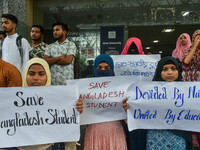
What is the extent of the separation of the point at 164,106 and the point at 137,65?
139cm

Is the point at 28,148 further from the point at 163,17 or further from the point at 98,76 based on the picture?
the point at 163,17

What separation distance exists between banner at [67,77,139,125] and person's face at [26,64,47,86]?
1.08 ft

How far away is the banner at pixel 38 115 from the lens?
2005mm

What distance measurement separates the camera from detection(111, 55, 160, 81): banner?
11.4 ft

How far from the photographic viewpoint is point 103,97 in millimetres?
2363

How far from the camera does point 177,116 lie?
2.17 m

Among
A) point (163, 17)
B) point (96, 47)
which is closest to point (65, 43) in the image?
point (96, 47)

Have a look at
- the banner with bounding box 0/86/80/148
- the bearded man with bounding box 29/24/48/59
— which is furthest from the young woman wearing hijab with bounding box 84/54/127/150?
the bearded man with bounding box 29/24/48/59

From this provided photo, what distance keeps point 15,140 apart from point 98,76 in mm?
1083

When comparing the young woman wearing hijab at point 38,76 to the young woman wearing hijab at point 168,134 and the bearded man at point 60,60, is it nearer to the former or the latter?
the young woman wearing hijab at point 168,134

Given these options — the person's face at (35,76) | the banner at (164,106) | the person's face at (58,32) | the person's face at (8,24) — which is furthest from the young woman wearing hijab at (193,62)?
the person's face at (8,24)

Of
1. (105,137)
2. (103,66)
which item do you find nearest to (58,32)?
(103,66)

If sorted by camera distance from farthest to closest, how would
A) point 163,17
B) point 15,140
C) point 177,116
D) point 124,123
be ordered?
point 163,17 → point 124,123 → point 177,116 → point 15,140

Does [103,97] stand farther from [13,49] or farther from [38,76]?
[13,49]
